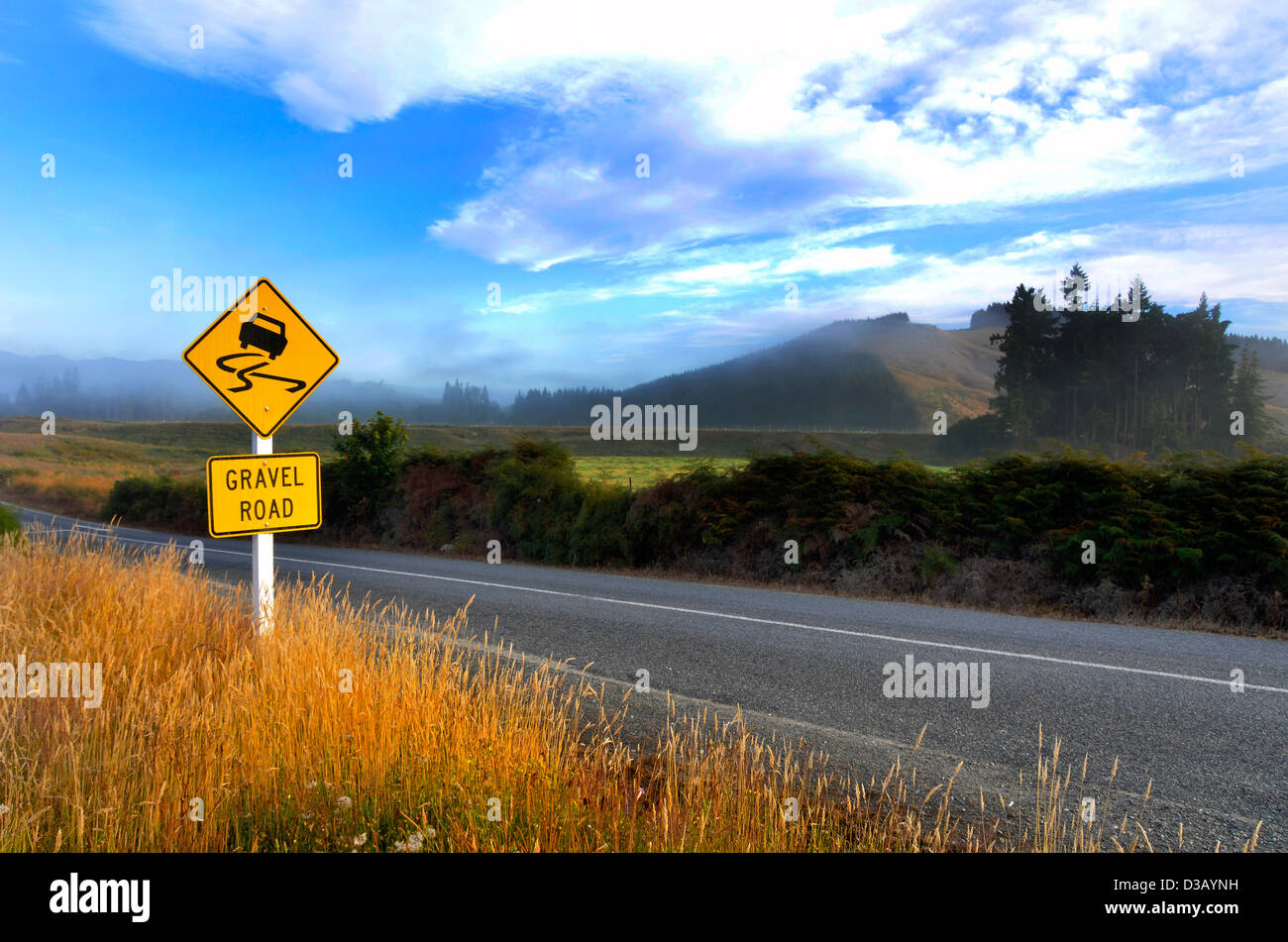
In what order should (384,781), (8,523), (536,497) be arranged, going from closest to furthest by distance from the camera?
(384,781) < (8,523) < (536,497)

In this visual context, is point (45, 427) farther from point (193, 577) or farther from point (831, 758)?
point (831, 758)

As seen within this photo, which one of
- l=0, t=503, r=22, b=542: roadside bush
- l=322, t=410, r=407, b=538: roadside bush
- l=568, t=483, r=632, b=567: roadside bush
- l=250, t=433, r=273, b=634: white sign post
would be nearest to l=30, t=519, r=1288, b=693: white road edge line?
l=250, t=433, r=273, b=634: white sign post

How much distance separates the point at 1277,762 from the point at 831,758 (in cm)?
281

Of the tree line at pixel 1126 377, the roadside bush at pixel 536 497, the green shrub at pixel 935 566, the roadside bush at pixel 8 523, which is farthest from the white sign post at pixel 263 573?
the tree line at pixel 1126 377

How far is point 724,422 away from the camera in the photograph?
111 m

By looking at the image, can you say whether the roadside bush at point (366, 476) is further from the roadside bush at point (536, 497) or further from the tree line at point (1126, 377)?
the tree line at point (1126, 377)

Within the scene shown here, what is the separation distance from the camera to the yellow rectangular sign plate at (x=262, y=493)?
5402 mm

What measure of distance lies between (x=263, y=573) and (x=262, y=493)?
28.6 inches

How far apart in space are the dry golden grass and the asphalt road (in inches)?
16.2

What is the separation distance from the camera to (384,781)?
11.8 ft

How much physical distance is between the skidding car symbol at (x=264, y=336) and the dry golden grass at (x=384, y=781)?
2.31 m

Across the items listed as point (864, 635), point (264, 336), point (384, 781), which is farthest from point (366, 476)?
point (384, 781)

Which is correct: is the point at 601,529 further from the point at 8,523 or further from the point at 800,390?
the point at 800,390
